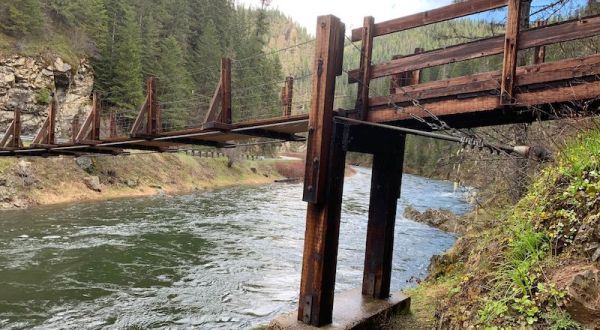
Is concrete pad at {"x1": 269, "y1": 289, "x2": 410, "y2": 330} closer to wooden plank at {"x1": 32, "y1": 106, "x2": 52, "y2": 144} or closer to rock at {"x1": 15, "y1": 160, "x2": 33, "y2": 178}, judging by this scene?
wooden plank at {"x1": 32, "y1": 106, "x2": 52, "y2": 144}

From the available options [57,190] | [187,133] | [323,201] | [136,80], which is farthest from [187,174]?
[323,201]

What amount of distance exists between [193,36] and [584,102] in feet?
168

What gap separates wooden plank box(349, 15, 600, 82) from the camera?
418 centimetres

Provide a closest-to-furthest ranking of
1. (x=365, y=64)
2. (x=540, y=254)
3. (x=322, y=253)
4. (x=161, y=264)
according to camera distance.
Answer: (x=540, y=254) → (x=322, y=253) → (x=365, y=64) → (x=161, y=264)

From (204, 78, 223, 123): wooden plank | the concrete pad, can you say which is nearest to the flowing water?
the concrete pad

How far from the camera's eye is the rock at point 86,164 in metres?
24.5

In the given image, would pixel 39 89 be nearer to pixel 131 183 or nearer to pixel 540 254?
pixel 131 183

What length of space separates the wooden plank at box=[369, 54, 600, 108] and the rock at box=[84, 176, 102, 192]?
2142 centimetres

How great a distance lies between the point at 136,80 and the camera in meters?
34.1

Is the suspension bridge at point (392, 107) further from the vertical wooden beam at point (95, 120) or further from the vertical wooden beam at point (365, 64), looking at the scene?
the vertical wooden beam at point (95, 120)

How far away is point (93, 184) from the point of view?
23.5 metres

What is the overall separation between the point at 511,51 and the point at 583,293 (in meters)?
2.39

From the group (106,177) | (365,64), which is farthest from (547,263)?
(106,177)

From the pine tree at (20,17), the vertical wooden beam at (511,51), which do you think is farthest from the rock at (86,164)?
the vertical wooden beam at (511,51)
